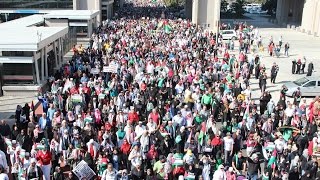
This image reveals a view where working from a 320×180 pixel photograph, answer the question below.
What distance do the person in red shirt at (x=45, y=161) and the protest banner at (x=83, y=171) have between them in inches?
39.4

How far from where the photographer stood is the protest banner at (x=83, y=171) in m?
9.83

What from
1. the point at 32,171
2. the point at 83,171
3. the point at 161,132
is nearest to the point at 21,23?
the point at 161,132

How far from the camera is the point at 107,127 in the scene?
1208 cm

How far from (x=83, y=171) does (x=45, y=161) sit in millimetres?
1184

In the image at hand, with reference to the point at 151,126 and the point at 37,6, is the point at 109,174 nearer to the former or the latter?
the point at 151,126

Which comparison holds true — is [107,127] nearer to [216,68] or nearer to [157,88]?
[157,88]

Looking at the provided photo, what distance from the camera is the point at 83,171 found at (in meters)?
9.89

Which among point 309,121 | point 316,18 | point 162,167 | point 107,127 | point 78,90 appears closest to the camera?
point 162,167

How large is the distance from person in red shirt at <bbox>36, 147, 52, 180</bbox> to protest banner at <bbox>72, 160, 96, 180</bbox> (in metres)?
1.00

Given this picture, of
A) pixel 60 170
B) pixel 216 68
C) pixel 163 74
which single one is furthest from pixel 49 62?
pixel 60 170

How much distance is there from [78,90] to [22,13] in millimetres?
43801

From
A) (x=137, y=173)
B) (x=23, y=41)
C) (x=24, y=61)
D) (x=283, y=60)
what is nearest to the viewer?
(x=137, y=173)

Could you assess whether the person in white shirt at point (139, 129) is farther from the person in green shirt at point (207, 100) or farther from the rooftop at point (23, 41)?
the rooftop at point (23, 41)

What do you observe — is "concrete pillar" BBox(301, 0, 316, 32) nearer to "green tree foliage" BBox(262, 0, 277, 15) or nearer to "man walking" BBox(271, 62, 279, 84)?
"green tree foliage" BBox(262, 0, 277, 15)
